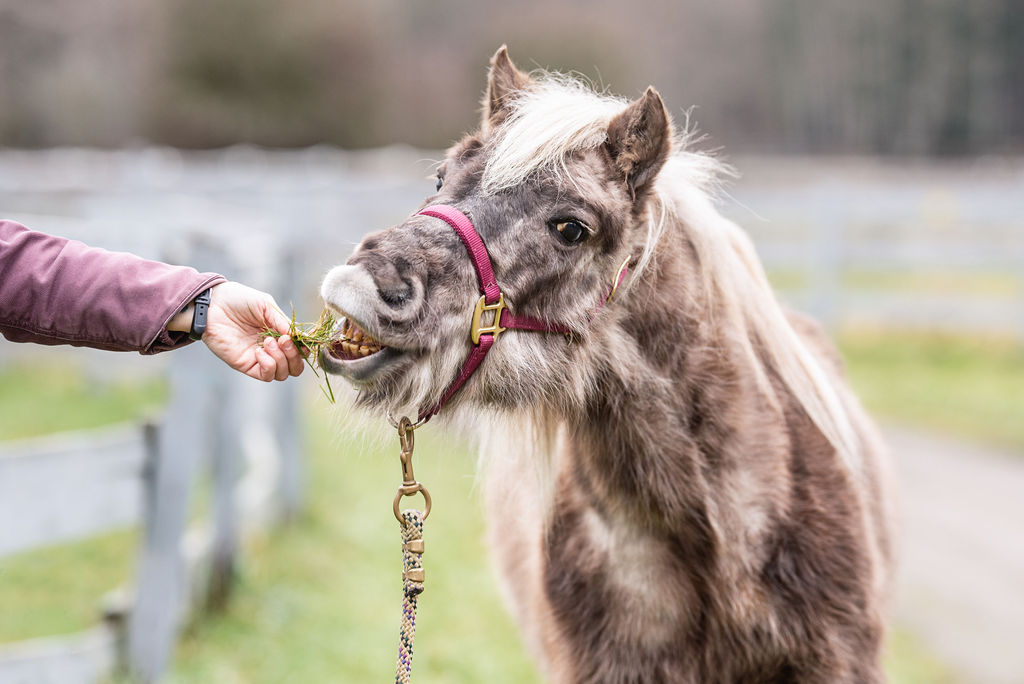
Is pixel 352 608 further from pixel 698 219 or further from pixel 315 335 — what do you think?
pixel 698 219

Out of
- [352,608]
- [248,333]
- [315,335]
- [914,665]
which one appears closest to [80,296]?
[248,333]

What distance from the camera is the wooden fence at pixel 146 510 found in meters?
3.19

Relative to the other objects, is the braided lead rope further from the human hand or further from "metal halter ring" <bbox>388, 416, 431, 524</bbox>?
the human hand

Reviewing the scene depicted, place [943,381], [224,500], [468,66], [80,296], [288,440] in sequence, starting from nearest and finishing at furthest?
1. [80,296]
2. [224,500]
3. [288,440]
4. [943,381]
5. [468,66]

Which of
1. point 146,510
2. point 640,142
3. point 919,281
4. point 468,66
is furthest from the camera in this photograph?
point 468,66

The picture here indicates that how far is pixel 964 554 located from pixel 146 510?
5117 millimetres

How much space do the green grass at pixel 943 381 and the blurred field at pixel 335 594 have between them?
458 centimetres

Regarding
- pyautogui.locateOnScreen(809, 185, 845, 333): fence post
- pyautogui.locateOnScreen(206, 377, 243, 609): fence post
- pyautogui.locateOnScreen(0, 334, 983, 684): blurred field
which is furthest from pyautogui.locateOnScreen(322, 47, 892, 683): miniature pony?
pyautogui.locateOnScreen(809, 185, 845, 333): fence post

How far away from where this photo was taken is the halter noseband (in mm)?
2266

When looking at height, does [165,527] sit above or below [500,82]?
below

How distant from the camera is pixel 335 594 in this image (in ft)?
17.0

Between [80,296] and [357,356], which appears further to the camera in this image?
[357,356]

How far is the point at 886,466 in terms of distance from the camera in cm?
368

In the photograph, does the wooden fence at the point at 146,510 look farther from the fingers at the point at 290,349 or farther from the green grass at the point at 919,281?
the green grass at the point at 919,281
